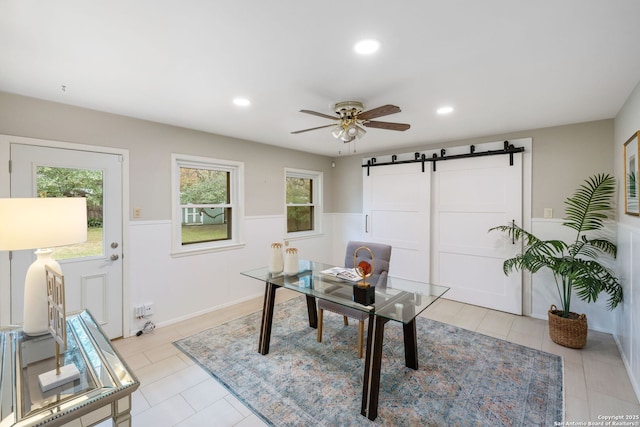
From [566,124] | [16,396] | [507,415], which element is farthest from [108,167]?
[566,124]

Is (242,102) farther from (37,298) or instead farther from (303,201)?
(303,201)

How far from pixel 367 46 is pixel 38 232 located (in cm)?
198

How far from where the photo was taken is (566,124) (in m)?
3.24

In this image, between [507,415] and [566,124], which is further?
[566,124]

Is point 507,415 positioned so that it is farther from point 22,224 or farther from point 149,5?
point 149,5

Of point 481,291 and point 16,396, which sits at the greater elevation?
point 16,396

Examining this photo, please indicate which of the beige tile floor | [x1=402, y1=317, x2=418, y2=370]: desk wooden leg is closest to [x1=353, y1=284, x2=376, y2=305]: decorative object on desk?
[x1=402, y1=317, x2=418, y2=370]: desk wooden leg

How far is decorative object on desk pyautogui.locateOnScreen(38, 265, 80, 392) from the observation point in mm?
1168

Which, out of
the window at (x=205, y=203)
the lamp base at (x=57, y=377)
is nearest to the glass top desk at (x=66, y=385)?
the lamp base at (x=57, y=377)

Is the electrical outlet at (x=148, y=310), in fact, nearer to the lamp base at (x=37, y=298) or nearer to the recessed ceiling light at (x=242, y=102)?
the lamp base at (x=37, y=298)

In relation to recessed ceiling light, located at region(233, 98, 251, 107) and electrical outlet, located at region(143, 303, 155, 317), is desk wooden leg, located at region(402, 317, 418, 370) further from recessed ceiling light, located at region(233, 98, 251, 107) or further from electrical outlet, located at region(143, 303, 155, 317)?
electrical outlet, located at region(143, 303, 155, 317)

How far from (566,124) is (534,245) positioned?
1455mm

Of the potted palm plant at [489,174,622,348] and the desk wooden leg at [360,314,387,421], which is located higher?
the potted palm plant at [489,174,622,348]

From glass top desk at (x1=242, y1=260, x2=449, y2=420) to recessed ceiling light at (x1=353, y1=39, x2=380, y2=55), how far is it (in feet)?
5.38
